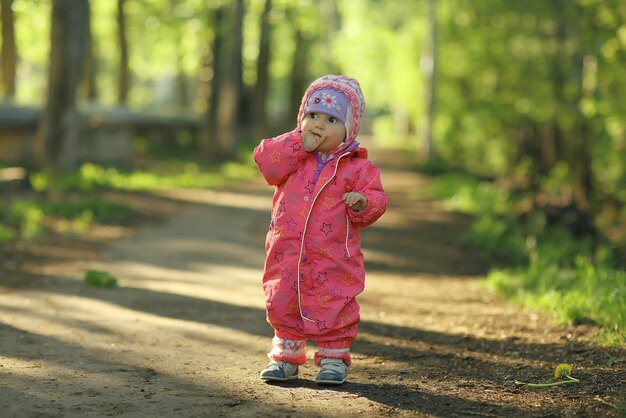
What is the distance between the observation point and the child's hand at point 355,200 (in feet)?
14.6

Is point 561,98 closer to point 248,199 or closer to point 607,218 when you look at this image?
point 607,218

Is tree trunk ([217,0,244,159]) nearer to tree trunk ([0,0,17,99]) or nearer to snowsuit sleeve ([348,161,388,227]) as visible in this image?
tree trunk ([0,0,17,99])

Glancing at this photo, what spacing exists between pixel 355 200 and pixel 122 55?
22.7 meters

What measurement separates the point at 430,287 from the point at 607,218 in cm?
938

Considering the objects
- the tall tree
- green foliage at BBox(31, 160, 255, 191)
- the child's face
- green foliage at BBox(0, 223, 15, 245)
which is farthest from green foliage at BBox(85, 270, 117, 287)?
the tall tree

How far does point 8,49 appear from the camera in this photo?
21.0 meters

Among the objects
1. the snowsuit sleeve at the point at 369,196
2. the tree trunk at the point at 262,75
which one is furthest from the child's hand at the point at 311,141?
the tree trunk at the point at 262,75

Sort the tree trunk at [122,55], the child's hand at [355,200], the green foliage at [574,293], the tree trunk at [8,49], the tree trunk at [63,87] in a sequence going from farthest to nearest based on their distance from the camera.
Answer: the tree trunk at [122,55] → the tree trunk at [8,49] → the tree trunk at [63,87] → the green foliage at [574,293] → the child's hand at [355,200]

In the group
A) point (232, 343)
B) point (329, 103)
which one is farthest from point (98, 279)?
point (329, 103)

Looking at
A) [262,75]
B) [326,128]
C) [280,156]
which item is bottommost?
[280,156]

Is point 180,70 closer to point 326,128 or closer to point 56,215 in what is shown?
point 56,215

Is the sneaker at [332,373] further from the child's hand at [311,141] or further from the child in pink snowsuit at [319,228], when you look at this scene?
the child's hand at [311,141]

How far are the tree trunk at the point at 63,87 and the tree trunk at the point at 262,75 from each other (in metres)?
12.7

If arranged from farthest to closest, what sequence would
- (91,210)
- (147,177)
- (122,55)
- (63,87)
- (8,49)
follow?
(122,55) → (8,49) → (147,177) → (63,87) → (91,210)
